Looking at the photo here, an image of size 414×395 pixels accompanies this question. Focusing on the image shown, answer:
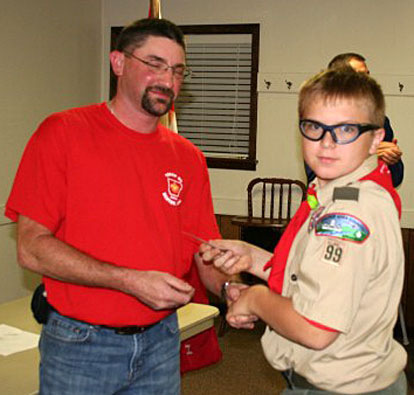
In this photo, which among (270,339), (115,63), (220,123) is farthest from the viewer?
(220,123)

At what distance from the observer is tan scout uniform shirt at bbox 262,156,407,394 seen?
1251 millimetres

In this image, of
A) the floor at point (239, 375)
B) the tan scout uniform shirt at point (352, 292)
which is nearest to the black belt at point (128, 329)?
the tan scout uniform shirt at point (352, 292)

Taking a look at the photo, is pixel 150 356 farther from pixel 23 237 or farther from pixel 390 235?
pixel 390 235

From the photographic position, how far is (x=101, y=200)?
185 cm

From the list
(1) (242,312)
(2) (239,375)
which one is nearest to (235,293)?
(1) (242,312)

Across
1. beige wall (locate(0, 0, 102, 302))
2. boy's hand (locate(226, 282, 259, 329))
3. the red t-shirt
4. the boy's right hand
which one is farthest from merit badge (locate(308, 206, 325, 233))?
beige wall (locate(0, 0, 102, 302))

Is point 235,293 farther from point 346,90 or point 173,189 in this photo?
point 346,90

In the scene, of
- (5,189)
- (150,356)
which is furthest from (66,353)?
(5,189)

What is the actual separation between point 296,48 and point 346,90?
14.4ft

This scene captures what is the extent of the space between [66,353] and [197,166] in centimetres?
74

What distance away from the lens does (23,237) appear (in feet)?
5.94

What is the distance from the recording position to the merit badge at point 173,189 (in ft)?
6.52

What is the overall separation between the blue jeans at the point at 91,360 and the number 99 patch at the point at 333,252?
2.63 ft

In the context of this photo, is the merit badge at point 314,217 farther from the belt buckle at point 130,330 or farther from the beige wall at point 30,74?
the beige wall at point 30,74
